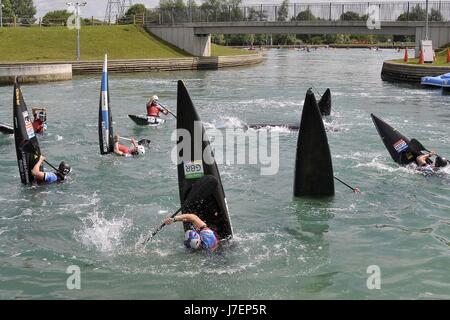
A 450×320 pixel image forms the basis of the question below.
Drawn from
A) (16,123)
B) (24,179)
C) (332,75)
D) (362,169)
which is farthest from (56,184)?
(332,75)

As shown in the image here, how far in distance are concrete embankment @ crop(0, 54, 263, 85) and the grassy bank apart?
338 centimetres

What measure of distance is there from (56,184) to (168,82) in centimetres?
3472

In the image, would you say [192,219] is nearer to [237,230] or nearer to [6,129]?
[237,230]

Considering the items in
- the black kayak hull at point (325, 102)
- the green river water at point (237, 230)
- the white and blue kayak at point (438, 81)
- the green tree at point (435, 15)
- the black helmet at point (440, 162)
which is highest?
the green tree at point (435, 15)

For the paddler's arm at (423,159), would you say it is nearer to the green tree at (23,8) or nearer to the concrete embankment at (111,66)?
the concrete embankment at (111,66)

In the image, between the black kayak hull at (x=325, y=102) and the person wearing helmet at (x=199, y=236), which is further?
the black kayak hull at (x=325, y=102)

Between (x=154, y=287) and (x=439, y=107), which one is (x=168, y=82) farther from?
(x=154, y=287)

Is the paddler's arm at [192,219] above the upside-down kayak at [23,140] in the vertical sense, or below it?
below

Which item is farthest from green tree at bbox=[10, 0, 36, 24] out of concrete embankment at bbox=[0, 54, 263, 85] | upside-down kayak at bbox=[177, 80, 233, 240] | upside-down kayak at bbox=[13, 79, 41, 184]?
upside-down kayak at bbox=[177, 80, 233, 240]

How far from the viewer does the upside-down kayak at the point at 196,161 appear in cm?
1225

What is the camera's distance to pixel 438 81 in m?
43.6

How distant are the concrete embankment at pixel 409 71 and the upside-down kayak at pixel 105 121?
32.5m

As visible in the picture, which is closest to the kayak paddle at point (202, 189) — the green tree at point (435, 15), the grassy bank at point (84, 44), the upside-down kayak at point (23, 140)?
the upside-down kayak at point (23, 140)
